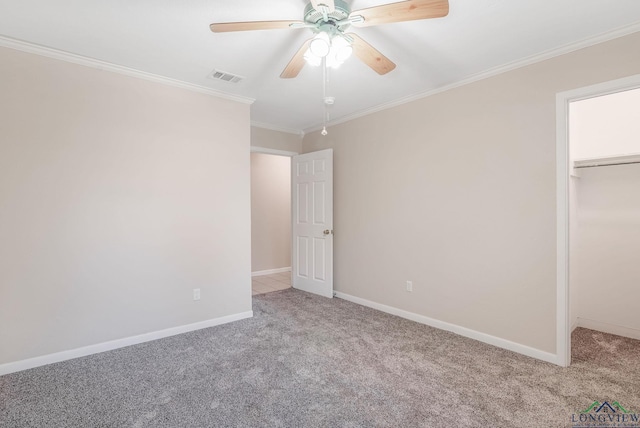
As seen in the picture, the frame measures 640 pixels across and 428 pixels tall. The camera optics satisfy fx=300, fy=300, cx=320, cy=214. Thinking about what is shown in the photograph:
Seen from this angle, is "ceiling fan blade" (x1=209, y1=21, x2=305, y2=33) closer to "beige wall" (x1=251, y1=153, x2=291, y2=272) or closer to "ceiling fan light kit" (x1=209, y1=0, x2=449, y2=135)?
"ceiling fan light kit" (x1=209, y1=0, x2=449, y2=135)

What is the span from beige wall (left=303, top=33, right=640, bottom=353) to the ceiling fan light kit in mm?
1543

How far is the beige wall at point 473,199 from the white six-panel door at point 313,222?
1.32 feet

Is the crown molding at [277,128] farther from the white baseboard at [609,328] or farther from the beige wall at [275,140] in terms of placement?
the white baseboard at [609,328]

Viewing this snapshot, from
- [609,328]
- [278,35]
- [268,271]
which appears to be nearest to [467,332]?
[609,328]

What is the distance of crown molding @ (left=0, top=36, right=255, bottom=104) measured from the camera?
233 cm

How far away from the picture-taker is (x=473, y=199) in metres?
2.96

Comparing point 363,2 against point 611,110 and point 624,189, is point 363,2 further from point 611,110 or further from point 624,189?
point 624,189

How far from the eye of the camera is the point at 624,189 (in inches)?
117

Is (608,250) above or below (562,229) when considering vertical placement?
below

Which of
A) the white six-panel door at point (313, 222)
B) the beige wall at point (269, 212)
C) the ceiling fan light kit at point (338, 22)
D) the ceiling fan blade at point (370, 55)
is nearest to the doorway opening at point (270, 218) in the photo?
the beige wall at point (269, 212)

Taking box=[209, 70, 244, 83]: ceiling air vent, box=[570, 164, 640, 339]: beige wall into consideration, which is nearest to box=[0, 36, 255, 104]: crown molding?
box=[209, 70, 244, 83]: ceiling air vent

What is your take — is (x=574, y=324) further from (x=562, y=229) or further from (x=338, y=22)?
(x=338, y=22)

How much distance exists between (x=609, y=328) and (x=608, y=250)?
0.79m

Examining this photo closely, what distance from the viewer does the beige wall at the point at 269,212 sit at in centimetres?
582
